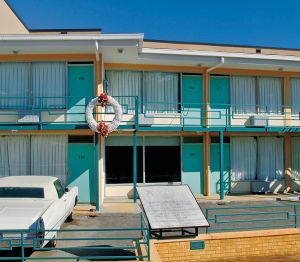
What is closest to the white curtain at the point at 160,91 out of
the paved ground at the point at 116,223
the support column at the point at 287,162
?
the paved ground at the point at 116,223

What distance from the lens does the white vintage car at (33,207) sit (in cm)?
733

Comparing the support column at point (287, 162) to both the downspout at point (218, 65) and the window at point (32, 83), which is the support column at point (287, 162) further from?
the window at point (32, 83)

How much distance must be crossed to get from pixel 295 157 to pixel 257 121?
277 cm

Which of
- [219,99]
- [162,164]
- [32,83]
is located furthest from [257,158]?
[32,83]

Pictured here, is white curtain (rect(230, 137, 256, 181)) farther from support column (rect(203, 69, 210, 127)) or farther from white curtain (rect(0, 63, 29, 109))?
white curtain (rect(0, 63, 29, 109))

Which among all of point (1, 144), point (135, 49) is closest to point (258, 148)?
point (135, 49)

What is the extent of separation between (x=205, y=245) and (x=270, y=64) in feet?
30.9

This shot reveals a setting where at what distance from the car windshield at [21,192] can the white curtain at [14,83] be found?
5.35 meters

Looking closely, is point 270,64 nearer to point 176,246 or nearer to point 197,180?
point 197,180

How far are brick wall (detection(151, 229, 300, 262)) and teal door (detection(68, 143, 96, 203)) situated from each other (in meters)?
5.77

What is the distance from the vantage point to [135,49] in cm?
1323

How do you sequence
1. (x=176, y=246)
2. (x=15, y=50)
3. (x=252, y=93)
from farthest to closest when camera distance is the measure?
(x=252, y=93)
(x=15, y=50)
(x=176, y=246)

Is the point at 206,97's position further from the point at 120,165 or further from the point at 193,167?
the point at 120,165

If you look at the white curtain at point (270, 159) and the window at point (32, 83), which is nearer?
the window at point (32, 83)
